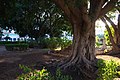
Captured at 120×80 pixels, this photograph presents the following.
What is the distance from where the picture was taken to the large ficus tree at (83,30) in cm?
1023

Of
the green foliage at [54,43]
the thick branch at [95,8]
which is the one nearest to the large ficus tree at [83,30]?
the thick branch at [95,8]

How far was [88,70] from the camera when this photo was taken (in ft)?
33.7

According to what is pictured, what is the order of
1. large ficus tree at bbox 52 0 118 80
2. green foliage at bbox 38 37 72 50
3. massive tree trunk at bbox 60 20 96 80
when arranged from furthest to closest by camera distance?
1. green foliage at bbox 38 37 72 50
2. massive tree trunk at bbox 60 20 96 80
3. large ficus tree at bbox 52 0 118 80

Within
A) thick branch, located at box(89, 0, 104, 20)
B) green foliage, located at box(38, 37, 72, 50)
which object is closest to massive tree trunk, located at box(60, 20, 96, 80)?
thick branch, located at box(89, 0, 104, 20)

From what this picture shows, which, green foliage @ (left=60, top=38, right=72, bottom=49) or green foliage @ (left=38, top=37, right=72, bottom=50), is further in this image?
green foliage @ (left=38, top=37, right=72, bottom=50)

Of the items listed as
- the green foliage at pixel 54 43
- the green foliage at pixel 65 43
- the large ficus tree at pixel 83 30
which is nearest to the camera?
the large ficus tree at pixel 83 30

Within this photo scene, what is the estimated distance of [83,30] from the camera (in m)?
10.7

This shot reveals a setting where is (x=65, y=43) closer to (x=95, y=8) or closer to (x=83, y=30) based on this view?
(x=83, y=30)

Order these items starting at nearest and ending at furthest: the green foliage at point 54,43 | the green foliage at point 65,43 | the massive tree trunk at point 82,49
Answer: the massive tree trunk at point 82,49
the green foliage at point 65,43
the green foliage at point 54,43

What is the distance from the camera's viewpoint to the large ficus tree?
10.2m

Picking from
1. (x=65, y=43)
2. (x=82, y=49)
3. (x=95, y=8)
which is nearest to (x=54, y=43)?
(x=65, y=43)

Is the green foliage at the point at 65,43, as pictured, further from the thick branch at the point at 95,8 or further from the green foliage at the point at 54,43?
the thick branch at the point at 95,8

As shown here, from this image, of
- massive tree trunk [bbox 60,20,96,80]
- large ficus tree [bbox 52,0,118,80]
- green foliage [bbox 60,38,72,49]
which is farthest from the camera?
green foliage [bbox 60,38,72,49]

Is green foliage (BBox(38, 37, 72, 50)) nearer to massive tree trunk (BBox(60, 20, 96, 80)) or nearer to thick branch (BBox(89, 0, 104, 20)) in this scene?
massive tree trunk (BBox(60, 20, 96, 80))
